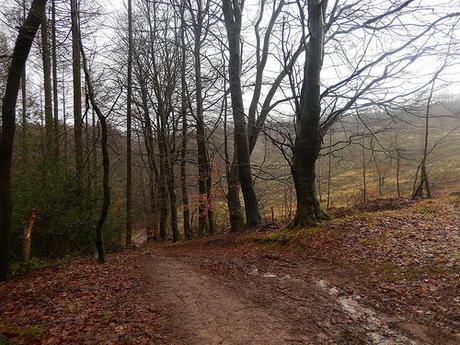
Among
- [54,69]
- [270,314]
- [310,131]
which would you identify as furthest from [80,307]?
[54,69]

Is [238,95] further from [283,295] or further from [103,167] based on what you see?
[283,295]

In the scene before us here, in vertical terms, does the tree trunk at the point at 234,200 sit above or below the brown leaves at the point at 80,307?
above

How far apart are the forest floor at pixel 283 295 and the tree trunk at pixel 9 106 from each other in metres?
1.21

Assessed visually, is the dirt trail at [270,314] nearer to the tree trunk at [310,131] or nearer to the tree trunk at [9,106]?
the tree trunk at [310,131]

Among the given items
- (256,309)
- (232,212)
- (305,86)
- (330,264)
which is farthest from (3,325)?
(232,212)

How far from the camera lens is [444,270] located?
17.4 feet

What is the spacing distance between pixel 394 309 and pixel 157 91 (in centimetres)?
1644

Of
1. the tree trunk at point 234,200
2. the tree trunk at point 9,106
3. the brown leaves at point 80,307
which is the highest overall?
the tree trunk at point 9,106

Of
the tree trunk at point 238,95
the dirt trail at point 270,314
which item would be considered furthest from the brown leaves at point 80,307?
the tree trunk at point 238,95

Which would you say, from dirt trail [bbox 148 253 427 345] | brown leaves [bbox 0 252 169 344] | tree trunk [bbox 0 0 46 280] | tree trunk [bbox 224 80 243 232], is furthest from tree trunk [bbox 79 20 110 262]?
tree trunk [bbox 224 80 243 232]

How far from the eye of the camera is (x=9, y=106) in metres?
7.43

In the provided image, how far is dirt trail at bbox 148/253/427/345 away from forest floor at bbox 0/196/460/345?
0.01 metres

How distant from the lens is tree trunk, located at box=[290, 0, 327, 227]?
8812 millimetres

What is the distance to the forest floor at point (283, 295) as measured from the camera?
423cm
